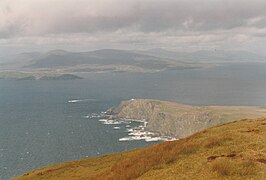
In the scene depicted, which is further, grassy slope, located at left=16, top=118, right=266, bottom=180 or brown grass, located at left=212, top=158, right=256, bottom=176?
grassy slope, located at left=16, top=118, right=266, bottom=180

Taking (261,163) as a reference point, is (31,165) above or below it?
below

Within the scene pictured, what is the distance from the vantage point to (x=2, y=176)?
6826 inches

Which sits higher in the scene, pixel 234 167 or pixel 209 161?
pixel 234 167

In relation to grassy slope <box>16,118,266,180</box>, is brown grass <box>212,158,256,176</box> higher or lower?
higher

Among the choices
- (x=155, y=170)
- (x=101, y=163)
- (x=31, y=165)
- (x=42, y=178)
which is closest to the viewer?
(x=155, y=170)

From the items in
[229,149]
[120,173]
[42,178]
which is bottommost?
[42,178]

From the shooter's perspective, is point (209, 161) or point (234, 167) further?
point (209, 161)

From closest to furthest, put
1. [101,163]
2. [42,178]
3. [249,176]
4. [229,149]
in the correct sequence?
1. [249,176]
2. [229,149]
3. [42,178]
4. [101,163]

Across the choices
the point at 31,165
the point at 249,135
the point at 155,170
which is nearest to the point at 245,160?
the point at 155,170

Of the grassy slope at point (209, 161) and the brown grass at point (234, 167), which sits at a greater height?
the brown grass at point (234, 167)

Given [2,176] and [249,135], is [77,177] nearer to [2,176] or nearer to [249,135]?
[249,135]

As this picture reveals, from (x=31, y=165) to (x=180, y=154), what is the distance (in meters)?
178

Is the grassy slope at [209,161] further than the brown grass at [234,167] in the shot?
Yes

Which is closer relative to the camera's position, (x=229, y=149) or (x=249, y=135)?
(x=229, y=149)
